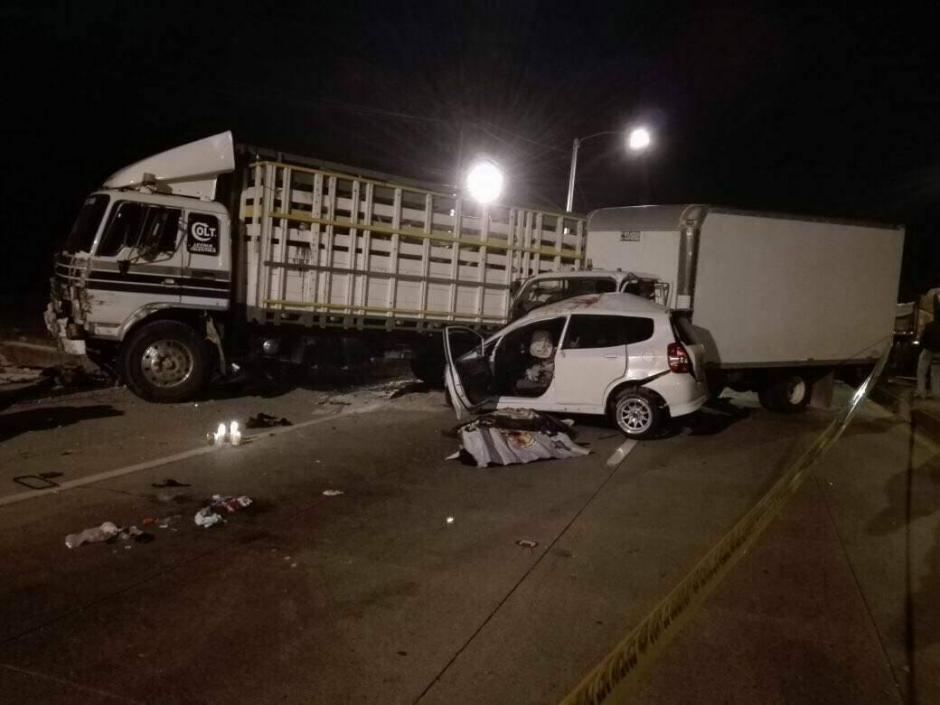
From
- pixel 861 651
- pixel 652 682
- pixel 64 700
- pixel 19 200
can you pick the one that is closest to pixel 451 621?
pixel 652 682

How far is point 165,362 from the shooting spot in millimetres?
9953

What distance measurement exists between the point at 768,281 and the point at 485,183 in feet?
15.5

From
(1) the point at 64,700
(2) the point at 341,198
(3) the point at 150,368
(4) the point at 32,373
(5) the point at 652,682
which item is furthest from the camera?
(4) the point at 32,373

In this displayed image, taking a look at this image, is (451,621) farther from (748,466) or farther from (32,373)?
(32,373)

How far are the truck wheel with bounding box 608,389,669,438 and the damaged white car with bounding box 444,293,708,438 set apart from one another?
1 centimetres

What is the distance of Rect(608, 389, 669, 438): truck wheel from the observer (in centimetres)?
884

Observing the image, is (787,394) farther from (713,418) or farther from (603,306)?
(603,306)

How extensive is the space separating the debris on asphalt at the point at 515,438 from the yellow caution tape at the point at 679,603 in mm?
2130

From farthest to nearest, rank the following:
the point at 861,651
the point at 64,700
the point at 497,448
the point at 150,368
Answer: the point at 150,368 < the point at 497,448 < the point at 861,651 < the point at 64,700

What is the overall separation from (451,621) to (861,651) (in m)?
2.10

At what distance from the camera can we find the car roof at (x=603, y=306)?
9141 mm

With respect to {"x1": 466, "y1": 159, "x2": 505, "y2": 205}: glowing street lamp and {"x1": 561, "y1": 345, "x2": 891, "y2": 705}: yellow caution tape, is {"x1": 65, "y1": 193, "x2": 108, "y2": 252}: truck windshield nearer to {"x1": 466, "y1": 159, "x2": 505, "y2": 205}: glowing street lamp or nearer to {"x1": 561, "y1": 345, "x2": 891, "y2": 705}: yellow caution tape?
{"x1": 466, "y1": 159, "x2": 505, "y2": 205}: glowing street lamp

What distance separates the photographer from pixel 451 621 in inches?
161

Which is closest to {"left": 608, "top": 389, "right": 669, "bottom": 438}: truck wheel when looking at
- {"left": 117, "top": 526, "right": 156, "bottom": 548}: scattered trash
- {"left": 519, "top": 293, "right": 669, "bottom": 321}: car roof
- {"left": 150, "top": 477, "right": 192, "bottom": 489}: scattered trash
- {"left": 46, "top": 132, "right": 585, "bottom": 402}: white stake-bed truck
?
{"left": 519, "top": 293, "right": 669, "bottom": 321}: car roof
